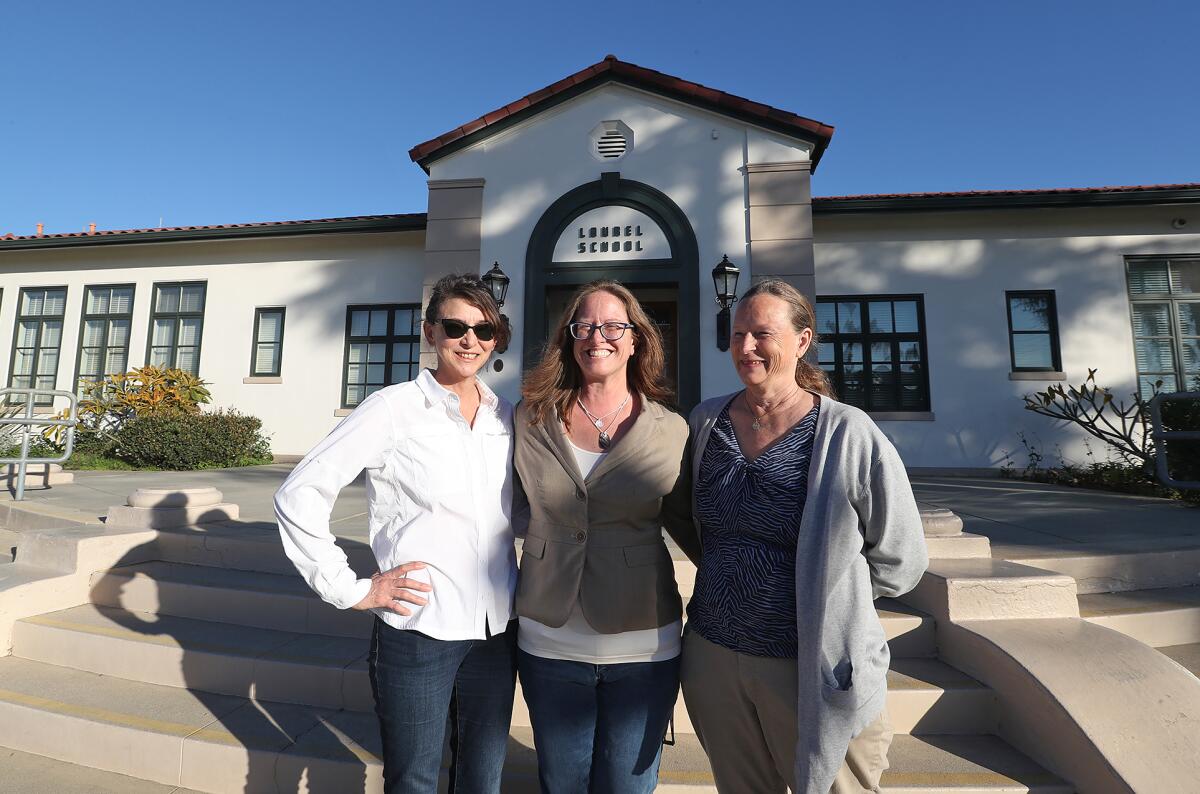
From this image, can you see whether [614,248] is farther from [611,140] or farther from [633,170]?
[611,140]

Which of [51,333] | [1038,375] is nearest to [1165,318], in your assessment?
[1038,375]

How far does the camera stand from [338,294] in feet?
36.8

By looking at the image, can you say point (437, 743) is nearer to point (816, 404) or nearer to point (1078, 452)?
point (816, 404)

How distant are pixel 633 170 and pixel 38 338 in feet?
45.2

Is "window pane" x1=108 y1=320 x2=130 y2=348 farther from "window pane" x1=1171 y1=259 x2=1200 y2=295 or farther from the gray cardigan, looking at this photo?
"window pane" x1=1171 y1=259 x2=1200 y2=295

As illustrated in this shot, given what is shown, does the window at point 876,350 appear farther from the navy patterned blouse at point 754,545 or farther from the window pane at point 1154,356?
the navy patterned blouse at point 754,545

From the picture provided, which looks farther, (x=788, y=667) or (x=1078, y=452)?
(x=1078, y=452)

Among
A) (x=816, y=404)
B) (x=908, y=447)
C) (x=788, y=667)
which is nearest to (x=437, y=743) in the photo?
(x=788, y=667)

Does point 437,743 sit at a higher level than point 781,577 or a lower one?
lower

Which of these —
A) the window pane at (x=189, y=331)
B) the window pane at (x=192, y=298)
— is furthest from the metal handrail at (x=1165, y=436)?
the window pane at (x=192, y=298)

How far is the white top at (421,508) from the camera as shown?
4.88ft

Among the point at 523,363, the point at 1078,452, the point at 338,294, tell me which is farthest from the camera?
the point at 338,294

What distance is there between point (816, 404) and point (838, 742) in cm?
83

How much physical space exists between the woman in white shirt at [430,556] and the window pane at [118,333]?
1406cm
